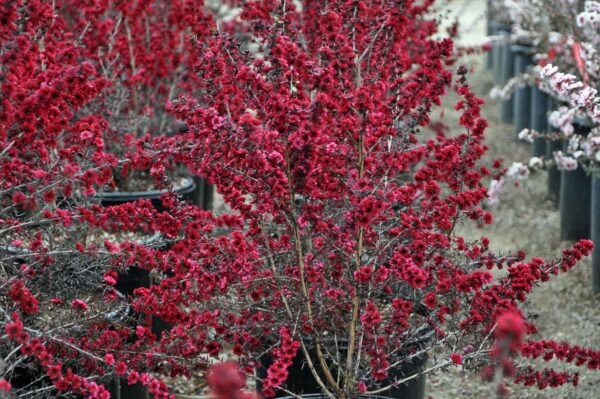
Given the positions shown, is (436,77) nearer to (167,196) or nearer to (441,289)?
(441,289)

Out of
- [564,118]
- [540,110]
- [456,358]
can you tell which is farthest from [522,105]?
[456,358]

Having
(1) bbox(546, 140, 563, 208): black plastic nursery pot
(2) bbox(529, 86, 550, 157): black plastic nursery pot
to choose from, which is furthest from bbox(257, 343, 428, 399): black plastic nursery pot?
(2) bbox(529, 86, 550, 157): black plastic nursery pot

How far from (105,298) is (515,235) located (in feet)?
12.5

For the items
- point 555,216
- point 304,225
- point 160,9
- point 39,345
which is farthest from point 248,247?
point 555,216

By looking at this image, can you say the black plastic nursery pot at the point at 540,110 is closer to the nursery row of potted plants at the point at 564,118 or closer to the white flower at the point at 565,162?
the nursery row of potted plants at the point at 564,118

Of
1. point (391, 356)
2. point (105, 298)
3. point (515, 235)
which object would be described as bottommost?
point (515, 235)

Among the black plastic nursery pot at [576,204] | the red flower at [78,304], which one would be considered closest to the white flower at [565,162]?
the black plastic nursery pot at [576,204]

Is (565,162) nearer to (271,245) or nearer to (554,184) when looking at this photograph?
(554,184)

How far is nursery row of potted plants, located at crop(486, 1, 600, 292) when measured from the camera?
463cm

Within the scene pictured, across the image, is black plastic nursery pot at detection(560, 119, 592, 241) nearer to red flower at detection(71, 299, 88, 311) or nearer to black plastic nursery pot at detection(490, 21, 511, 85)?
red flower at detection(71, 299, 88, 311)

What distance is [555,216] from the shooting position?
6363 mm

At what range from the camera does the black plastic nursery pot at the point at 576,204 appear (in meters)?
5.57

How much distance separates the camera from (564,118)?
4.88m

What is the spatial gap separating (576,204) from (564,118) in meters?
0.90
